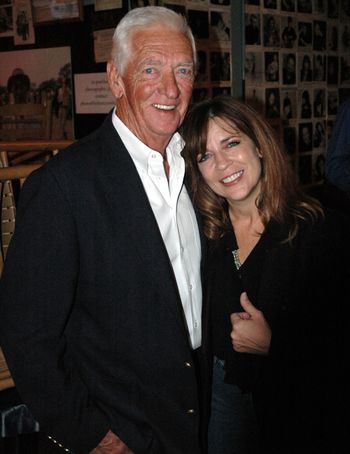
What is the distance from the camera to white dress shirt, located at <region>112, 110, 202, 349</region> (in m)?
1.57

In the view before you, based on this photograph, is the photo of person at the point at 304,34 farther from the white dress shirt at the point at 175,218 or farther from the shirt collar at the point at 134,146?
the shirt collar at the point at 134,146

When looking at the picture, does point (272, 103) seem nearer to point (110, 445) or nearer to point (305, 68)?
point (305, 68)

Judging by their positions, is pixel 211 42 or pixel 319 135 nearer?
pixel 211 42

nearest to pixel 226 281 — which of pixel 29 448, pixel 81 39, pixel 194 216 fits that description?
pixel 194 216

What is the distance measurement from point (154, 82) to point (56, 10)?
2.08 m

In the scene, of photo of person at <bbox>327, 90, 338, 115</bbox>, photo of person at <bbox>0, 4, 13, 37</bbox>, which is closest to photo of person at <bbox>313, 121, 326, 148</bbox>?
photo of person at <bbox>327, 90, 338, 115</bbox>

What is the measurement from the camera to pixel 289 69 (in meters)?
3.71

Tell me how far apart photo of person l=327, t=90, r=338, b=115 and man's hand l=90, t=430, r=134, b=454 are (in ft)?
10.8

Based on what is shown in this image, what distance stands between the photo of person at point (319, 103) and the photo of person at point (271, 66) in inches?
20.1

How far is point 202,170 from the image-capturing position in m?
1.91

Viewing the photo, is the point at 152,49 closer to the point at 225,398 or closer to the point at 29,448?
the point at 225,398

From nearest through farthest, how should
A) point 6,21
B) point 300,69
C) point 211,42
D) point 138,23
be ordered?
point 138,23 < point 211,42 < point 6,21 < point 300,69

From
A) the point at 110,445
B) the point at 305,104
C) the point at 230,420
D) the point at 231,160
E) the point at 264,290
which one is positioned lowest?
the point at 230,420

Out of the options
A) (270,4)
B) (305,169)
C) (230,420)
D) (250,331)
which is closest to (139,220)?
(250,331)
